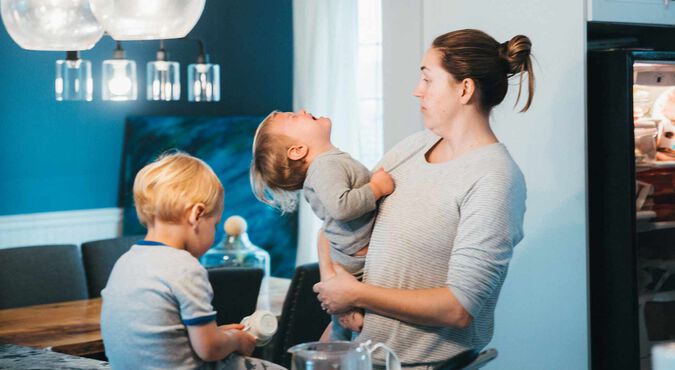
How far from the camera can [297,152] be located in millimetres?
2045

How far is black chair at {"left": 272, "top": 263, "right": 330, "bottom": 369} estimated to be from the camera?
119 inches

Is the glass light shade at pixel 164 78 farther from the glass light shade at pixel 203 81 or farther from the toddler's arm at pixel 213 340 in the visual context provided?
the toddler's arm at pixel 213 340

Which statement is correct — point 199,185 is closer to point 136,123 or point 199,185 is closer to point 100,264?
point 100,264

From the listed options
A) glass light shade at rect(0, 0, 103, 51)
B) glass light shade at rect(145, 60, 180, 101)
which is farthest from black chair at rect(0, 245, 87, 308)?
glass light shade at rect(0, 0, 103, 51)

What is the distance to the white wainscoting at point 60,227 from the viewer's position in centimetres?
504

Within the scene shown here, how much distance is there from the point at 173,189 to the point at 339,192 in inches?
15.1

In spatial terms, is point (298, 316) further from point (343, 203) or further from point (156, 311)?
point (156, 311)

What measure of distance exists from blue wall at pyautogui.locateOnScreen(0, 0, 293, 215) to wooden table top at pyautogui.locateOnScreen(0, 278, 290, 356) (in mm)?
1585

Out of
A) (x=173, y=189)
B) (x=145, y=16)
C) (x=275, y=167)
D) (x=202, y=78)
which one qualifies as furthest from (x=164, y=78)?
(x=173, y=189)

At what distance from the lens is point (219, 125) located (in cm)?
582

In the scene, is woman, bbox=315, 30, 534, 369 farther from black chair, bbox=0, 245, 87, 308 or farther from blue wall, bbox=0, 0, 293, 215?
blue wall, bbox=0, 0, 293, 215

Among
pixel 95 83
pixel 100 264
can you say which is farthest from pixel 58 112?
pixel 100 264

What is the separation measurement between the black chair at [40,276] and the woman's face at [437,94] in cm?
238

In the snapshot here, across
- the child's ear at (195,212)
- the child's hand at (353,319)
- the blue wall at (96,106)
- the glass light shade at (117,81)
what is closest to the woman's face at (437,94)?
the child's hand at (353,319)
